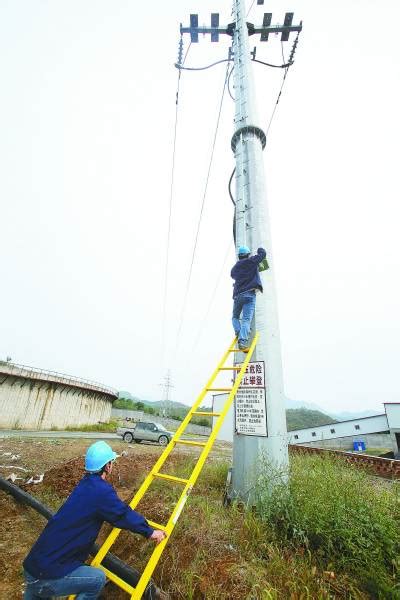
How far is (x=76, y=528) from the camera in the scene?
8.86ft

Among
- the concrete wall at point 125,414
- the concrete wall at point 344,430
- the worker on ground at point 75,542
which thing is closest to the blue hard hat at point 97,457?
the worker on ground at point 75,542

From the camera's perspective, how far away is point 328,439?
31359 millimetres

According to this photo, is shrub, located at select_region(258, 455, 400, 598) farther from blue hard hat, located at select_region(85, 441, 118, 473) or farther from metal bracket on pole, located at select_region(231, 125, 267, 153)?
metal bracket on pole, located at select_region(231, 125, 267, 153)

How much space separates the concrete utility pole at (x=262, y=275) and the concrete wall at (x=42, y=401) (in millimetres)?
29544

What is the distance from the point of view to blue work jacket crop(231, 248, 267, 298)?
547 centimetres

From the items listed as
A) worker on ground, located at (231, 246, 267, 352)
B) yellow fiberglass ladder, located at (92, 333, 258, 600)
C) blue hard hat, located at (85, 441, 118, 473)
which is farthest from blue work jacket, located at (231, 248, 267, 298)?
blue hard hat, located at (85, 441, 118, 473)

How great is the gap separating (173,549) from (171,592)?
0.55 metres

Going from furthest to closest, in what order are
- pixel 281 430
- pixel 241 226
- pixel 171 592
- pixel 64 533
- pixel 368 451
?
1. pixel 368 451
2. pixel 241 226
3. pixel 281 430
4. pixel 171 592
5. pixel 64 533

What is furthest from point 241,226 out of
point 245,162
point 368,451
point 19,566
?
point 368,451

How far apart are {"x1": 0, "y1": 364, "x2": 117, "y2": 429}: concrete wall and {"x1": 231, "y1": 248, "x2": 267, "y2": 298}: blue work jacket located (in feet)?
96.9

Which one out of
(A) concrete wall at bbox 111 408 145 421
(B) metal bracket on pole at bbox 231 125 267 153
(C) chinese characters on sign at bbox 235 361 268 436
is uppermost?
(B) metal bracket on pole at bbox 231 125 267 153

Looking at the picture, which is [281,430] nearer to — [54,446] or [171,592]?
[171,592]

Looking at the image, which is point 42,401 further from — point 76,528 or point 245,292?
point 76,528

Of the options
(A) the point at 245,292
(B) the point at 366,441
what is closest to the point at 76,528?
(A) the point at 245,292
